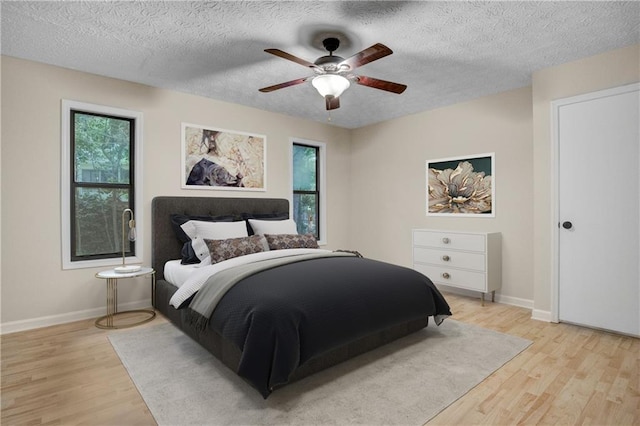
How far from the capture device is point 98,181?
11.9ft

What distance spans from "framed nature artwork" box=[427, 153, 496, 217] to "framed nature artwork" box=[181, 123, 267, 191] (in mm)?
2288

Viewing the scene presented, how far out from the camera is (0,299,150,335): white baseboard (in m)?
3.09

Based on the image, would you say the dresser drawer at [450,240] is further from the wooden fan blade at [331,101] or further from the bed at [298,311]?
the wooden fan blade at [331,101]

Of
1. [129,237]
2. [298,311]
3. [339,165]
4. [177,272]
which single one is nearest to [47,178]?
[129,237]

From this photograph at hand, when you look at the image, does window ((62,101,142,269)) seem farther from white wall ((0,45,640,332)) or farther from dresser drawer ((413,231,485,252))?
dresser drawer ((413,231,485,252))

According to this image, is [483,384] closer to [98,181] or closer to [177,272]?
[177,272]

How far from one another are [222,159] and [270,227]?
109 cm

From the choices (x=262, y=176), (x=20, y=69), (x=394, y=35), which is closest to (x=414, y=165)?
(x=262, y=176)

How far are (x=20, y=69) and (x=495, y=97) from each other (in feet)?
15.8

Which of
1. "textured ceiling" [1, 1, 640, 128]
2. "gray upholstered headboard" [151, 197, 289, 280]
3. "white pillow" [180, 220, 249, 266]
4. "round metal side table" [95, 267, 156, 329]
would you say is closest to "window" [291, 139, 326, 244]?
"gray upholstered headboard" [151, 197, 289, 280]

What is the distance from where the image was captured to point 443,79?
3689mm

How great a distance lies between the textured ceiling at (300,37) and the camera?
2.38 meters

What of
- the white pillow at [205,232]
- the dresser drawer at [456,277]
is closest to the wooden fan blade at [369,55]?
the white pillow at [205,232]

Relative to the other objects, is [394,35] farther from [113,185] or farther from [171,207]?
[113,185]
